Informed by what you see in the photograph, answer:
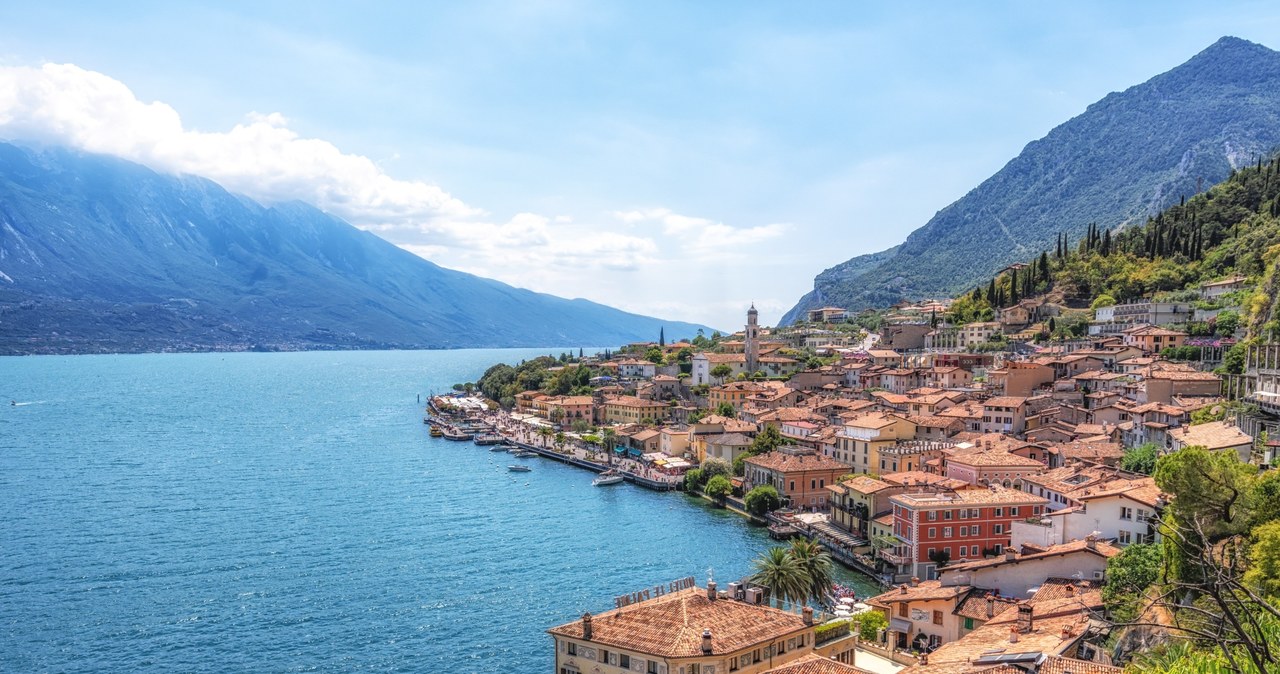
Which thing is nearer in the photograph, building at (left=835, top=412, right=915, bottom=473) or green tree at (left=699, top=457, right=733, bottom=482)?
building at (left=835, top=412, right=915, bottom=473)

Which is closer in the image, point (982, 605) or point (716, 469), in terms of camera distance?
point (982, 605)

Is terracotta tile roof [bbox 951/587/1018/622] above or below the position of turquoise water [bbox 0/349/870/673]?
above

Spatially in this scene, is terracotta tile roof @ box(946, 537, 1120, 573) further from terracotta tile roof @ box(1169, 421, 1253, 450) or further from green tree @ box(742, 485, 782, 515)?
green tree @ box(742, 485, 782, 515)

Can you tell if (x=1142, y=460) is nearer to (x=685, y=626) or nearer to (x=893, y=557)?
(x=893, y=557)

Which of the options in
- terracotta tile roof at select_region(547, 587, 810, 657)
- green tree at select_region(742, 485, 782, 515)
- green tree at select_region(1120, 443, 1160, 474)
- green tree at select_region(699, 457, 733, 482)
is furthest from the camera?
green tree at select_region(699, 457, 733, 482)

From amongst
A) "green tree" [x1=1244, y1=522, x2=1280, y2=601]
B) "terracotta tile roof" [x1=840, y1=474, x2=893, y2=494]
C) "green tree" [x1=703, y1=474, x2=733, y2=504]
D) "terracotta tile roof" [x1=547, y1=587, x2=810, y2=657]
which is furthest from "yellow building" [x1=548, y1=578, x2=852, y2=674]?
"green tree" [x1=703, y1=474, x2=733, y2=504]

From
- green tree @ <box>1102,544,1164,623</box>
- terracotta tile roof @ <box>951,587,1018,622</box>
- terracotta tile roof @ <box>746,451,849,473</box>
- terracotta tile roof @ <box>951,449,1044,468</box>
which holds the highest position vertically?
terracotta tile roof @ <box>951,449,1044,468</box>

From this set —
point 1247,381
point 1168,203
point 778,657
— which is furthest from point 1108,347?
point 1168,203

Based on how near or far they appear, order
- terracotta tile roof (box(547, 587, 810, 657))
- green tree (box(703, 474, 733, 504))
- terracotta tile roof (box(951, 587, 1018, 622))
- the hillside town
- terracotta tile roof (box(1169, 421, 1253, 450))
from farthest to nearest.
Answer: green tree (box(703, 474, 733, 504)), terracotta tile roof (box(1169, 421, 1253, 450)), terracotta tile roof (box(951, 587, 1018, 622)), the hillside town, terracotta tile roof (box(547, 587, 810, 657))

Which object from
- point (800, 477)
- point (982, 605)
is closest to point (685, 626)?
point (982, 605)
